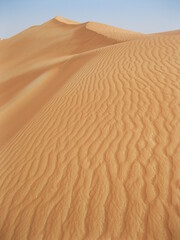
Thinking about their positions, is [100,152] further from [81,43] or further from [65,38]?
[65,38]

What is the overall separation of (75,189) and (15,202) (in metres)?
0.84

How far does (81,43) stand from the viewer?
18328 millimetres

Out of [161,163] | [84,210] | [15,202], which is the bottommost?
[15,202]

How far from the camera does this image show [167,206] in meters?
2.57

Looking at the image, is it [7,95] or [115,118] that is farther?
[7,95]

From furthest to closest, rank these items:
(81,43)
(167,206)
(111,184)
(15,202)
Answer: (81,43)
(15,202)
(111,184)
(167,206)

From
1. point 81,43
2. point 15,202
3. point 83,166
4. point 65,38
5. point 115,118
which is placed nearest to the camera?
point 15,202

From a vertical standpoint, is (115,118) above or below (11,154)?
above

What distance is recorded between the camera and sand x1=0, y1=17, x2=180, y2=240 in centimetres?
262

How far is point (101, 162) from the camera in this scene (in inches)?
135

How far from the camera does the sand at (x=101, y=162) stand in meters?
2.62

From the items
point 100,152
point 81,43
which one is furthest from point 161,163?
point 81,43

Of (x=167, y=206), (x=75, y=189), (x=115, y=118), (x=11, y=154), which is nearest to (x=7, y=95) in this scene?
(x=11, y=154)

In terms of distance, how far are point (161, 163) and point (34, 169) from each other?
74.3 inches
